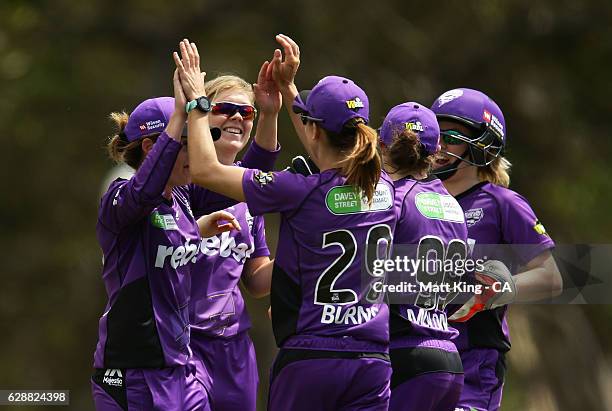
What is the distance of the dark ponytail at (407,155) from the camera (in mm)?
5949

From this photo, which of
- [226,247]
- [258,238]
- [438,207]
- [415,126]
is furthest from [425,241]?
[258,238]

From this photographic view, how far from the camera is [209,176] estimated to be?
5.47 meters

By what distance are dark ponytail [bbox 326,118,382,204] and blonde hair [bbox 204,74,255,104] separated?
1.19 metres

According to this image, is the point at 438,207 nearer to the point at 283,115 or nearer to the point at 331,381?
the point at 331,381

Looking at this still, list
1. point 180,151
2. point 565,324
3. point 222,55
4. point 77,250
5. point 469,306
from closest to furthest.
A: 1. point 180,151
2. point 469,306
3. point 565,324
4. point 222,55
5. point 77,250

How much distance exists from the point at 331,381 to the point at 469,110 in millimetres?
2084

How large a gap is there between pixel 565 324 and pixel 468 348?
9.25 metres

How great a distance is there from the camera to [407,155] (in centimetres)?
600

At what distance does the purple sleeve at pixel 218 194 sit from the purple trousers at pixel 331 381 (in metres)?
1.26

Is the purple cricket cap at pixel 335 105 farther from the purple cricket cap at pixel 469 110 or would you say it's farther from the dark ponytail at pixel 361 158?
the purple cricket cap at pixel 469 110

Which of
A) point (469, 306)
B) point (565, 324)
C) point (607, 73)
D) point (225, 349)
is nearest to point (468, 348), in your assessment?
point (469, 306)

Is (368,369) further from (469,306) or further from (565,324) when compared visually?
(565,324)

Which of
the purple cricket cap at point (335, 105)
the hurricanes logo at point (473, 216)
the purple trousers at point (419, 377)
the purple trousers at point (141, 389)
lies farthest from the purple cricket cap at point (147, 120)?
the hurricanes logo at point (473, 216)

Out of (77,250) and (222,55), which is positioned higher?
(222,55)
